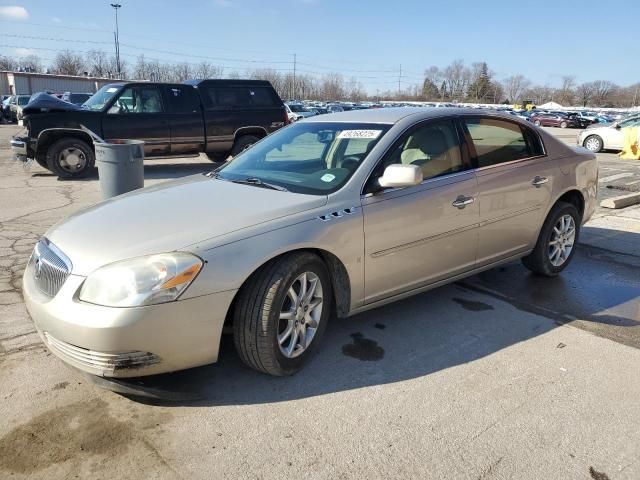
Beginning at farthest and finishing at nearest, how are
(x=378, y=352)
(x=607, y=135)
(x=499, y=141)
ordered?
(x=607, y=135) < (x=499, y=141) < (x=378, y=352)

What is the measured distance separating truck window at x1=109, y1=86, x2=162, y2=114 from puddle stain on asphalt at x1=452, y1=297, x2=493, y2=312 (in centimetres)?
892

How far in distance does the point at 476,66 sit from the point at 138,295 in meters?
147

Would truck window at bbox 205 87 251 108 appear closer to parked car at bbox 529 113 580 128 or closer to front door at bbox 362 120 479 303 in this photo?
front door at bbox 362 120 479 303

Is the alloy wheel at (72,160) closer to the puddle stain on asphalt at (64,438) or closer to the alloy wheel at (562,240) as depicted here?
the puddle stain on asphalt at (64,438)

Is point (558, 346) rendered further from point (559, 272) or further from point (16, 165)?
point (16, 165)

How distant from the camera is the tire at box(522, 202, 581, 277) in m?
4.88

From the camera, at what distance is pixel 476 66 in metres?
136

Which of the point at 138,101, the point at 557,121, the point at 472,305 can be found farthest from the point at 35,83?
the point at 472,305

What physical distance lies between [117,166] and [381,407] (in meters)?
4.49

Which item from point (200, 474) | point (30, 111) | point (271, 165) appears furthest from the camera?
point (30, 111)

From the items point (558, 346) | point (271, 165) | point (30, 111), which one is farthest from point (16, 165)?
point (558, 346)

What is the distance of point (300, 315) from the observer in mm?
3221

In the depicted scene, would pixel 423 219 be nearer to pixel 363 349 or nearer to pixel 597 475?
pixel 363 349

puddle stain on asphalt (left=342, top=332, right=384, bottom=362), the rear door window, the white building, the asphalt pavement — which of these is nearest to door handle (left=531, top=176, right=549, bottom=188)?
the rear door window
